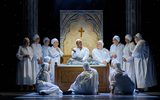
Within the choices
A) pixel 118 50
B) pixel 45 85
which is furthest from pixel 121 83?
pixel 118 50

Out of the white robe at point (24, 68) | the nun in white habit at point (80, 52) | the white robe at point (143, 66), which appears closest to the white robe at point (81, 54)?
the nun in white habit at point (80, 52)

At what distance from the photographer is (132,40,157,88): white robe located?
1511 cm

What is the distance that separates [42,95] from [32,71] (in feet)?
7.25

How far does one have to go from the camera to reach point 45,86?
13680 millimetres

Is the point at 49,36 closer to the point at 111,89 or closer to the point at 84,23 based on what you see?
the point at 84,23

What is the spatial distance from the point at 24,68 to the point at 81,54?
1697mm

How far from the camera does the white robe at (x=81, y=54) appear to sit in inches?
607

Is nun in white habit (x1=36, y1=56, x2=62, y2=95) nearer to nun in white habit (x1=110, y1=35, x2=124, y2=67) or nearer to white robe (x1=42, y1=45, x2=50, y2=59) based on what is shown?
white robe (x1=42, y1=45, x2=50, y2=59)

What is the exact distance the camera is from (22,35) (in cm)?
1625

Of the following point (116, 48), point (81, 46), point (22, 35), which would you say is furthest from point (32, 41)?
point (116, 48)

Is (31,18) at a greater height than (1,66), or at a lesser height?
greater

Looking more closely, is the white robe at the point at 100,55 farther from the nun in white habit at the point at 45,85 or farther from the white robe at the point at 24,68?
the nun in white habit at the point at 45,85

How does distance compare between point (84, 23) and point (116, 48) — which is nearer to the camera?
point (116, 48)

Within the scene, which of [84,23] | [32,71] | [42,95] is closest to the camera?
[42,95]
